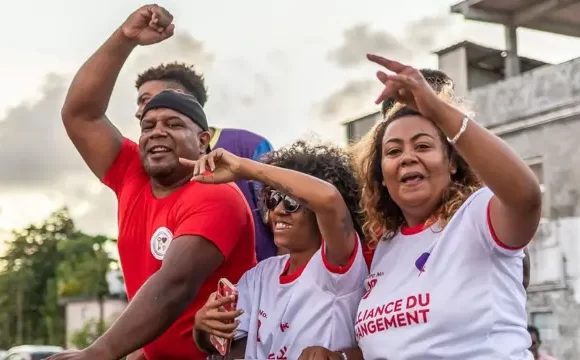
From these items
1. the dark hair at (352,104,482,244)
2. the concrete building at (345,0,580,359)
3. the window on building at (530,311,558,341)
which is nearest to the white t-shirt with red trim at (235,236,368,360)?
the dark hair at (352,104,482,244)

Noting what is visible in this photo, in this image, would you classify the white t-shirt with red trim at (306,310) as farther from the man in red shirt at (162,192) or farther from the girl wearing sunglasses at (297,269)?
the man in red shirt at (162,192)

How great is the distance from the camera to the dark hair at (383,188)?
2.64 metres

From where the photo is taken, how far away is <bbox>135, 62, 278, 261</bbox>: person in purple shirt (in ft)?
12.4

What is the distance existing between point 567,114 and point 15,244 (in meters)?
48.1

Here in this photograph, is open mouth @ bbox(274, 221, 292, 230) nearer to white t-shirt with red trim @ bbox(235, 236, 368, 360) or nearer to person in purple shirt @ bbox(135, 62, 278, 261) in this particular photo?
white t-shirt with red trim @ bbox(235, 236, 368, 360)

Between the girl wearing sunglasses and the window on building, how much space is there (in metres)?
11.4

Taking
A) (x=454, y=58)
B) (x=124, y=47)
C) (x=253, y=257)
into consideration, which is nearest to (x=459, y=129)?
(x=253, y=257)

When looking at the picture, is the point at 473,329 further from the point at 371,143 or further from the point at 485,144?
the point at 371,143

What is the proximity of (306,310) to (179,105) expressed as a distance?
88 centimetres

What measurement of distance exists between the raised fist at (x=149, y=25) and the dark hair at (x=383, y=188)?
2.51 feet

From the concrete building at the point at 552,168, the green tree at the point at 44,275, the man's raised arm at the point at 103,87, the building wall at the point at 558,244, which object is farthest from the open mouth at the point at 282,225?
the green tree at the point at 44,275

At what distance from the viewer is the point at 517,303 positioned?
2475mm

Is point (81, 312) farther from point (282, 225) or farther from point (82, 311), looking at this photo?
point (282, 225)

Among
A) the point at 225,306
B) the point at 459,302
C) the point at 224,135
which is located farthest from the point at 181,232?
the point at 224,135
